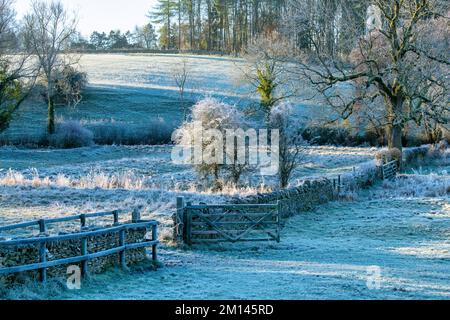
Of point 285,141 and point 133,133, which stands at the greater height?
point 285,141

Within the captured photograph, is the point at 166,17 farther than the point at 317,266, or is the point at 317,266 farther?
the point at 166,17

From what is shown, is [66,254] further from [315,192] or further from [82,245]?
[315,192]

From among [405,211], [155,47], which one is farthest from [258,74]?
[155,47]

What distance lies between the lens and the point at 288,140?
28.9 metres

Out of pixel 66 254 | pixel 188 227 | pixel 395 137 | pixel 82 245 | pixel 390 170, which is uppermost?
pixel 395 137

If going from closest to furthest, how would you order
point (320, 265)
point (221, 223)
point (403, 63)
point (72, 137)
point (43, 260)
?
point (43, 260)
point (320, 265)
point (221, 223)
point (403, 63)
point (72, 137)

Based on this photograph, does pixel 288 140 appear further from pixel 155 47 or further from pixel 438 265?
pixel 155 47

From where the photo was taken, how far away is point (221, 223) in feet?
54.6

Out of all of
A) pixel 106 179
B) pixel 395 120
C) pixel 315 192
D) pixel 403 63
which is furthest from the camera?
pixel 395 120

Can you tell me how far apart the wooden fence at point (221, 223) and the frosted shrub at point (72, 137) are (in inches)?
1279

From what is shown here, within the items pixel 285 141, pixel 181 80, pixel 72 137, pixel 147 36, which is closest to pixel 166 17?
pixel 147 36

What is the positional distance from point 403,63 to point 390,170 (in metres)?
6.12

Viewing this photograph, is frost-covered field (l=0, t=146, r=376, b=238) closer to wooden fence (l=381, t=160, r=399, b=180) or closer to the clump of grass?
wooden fence (l=381, t=160, r=399, b=180)
